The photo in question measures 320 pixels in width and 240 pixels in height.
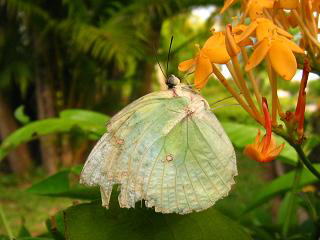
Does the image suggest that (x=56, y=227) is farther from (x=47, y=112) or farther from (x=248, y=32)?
(x=47, y=112)

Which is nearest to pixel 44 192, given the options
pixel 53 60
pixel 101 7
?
pixel 101 7

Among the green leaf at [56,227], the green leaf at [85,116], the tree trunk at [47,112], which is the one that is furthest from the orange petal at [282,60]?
the tree trunk at [47,112]

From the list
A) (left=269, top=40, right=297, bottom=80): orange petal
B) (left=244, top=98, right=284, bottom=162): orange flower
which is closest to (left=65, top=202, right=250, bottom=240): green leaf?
(left=244, top=98, right=284, bottom=162): orange flower

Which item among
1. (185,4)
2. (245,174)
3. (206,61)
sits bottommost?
(245,174)

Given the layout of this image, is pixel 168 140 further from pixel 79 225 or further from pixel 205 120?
pixel 79 225

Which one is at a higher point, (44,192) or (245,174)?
(44,192)

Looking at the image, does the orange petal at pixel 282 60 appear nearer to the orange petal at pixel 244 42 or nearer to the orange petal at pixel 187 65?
the orange petal at pixel 244 42
